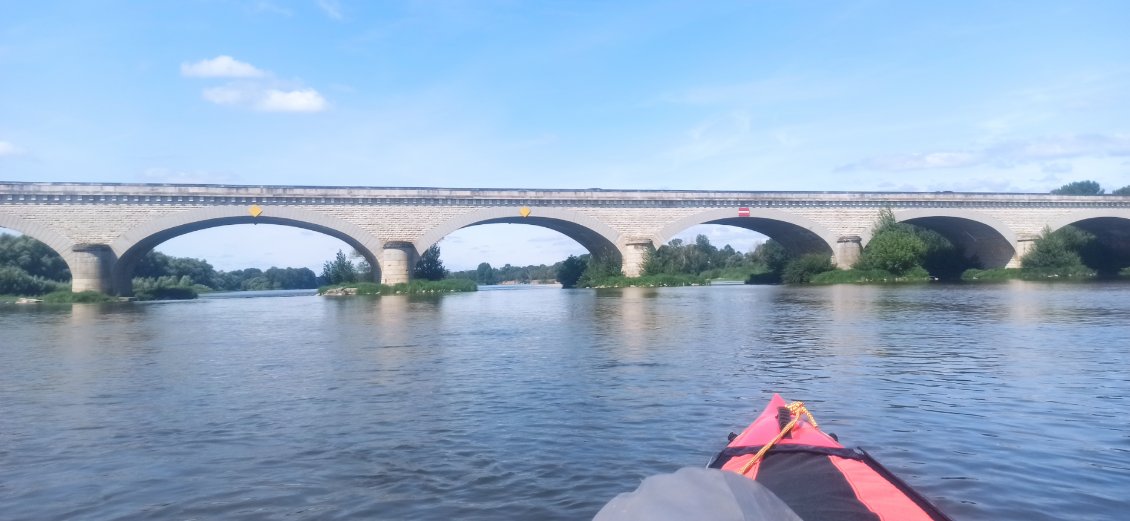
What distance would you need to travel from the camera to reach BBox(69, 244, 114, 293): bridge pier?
112 feet

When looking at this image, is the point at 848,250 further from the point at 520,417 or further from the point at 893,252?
the point at 520,417

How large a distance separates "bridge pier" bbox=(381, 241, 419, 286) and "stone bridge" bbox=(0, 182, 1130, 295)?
5 cm

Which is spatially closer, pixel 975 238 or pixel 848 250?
pixel 848 250

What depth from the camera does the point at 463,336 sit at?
15414 mm

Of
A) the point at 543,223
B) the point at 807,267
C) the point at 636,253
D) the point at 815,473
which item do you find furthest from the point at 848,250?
the point at 815,473

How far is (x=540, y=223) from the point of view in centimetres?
4506

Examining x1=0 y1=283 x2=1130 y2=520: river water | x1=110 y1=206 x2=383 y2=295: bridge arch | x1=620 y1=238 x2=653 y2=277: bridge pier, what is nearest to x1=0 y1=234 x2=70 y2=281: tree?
x1=110 y1=206 x2=383 y2=295: bridge arch

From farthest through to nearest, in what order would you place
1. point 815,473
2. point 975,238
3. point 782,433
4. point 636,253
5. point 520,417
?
point 975,238, point 636,253, point 520,417, point 782,433, point 815,473

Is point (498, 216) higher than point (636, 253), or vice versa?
point (498, 216)

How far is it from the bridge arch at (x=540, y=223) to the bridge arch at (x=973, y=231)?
17448mm

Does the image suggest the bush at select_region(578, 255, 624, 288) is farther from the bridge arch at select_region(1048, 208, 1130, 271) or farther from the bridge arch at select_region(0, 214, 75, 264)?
the bridge arch at select_region(1048, 208, 1130, 271)

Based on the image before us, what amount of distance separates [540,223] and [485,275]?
3465 inches

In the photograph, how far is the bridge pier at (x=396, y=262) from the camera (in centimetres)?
3875

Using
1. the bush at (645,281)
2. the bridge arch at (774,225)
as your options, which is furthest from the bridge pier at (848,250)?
the bush at (645,281)
